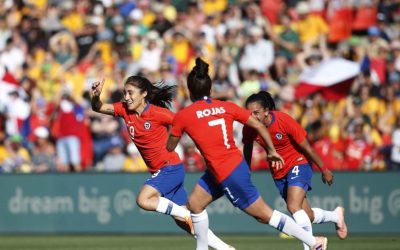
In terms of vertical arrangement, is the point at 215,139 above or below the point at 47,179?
above

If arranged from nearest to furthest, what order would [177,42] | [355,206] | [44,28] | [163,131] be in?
1. [163,131]
2. [355,206]
3. [177,42]
4. [44,28]

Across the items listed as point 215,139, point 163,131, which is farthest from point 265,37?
point 215,139

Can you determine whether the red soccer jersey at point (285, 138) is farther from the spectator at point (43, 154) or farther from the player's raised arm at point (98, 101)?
the spectator at point (43, 154)

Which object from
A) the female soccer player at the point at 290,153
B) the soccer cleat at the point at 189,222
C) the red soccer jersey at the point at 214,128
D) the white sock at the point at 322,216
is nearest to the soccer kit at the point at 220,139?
the red soccer jersey at the point at 214,128

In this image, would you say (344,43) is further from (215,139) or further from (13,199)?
(215,139)

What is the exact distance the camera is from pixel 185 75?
72.3 ft

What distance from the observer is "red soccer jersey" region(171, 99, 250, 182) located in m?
11.6

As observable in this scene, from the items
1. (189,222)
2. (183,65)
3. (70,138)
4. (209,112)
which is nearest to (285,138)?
(189,222)

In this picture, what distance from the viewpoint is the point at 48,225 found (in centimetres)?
1978

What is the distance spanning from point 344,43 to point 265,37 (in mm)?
1615

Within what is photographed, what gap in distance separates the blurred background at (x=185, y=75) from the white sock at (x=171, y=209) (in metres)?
6.25

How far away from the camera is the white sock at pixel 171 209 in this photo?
13.3 meters

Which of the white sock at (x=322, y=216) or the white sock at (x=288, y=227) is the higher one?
the white sock at (x=288, y=227)

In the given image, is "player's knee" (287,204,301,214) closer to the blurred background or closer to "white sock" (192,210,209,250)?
"white sock" (192,210,209,250)
